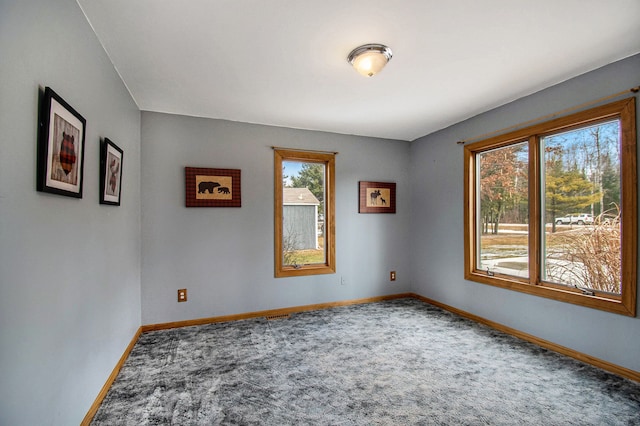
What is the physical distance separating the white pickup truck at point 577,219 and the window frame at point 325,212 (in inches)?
99.0

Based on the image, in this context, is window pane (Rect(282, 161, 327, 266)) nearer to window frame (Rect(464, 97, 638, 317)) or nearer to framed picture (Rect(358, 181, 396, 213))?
framed picture (Rect(358, 181, 396, 213))

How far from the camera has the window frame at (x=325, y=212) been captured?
3.98 m

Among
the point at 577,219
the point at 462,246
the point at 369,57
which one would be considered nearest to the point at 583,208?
the point at 577,219

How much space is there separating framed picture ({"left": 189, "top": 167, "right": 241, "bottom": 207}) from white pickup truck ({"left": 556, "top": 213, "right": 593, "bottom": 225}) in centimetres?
338

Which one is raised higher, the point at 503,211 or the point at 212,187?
the point at 212,187

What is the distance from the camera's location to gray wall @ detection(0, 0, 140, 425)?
3.65ft

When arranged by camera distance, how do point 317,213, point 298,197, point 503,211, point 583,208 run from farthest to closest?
point 317,213
point 298,197
point 503,211
point 583,208

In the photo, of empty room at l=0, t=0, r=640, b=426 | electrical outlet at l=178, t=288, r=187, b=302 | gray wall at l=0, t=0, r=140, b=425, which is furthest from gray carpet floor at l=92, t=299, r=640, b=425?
gray wall at l=0, t=0, r=140, b=425

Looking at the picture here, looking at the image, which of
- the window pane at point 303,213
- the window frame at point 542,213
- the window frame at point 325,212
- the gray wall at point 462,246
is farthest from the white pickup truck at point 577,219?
the window pane at point 303,213

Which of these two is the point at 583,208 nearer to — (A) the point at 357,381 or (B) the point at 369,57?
(B) the point at 369,57

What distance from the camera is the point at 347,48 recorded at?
2.20 m

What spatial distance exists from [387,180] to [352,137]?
0.85 m

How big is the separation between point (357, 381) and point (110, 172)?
243 centimetres

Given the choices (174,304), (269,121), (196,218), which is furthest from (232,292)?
(269,121)
